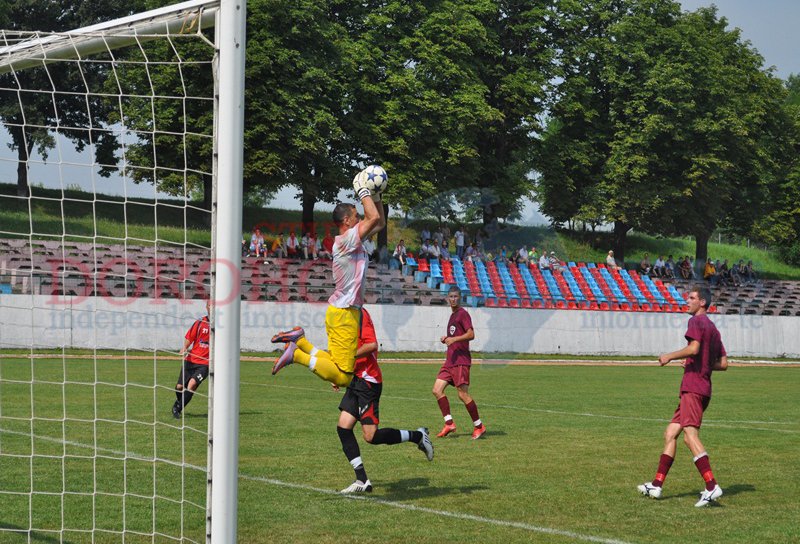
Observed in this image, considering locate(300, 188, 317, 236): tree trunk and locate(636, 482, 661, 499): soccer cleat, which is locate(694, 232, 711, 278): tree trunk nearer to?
locate(300, 188, 317, 236): tree trunk

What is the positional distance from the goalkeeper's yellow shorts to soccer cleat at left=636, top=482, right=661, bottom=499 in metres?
3.26

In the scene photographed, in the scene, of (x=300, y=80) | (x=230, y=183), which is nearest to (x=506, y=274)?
(x=300, y=80)

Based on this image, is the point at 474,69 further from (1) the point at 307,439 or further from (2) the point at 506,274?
(1) the point at 307,439

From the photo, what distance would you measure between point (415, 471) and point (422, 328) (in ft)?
73.4

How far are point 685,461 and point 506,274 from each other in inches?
927

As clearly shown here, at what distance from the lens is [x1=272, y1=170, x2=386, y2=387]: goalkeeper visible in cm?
880

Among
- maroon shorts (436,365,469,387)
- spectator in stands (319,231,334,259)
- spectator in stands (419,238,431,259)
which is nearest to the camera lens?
maroon shorts (436,365,469,387)

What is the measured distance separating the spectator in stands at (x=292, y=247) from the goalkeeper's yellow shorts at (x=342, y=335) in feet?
86.3

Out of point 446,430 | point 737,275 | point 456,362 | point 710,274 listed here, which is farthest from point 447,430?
point 737,275

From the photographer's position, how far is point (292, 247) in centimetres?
3509

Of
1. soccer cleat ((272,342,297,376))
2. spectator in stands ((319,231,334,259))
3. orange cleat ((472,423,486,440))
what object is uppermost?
spectator in stands ((319,231,334,259))

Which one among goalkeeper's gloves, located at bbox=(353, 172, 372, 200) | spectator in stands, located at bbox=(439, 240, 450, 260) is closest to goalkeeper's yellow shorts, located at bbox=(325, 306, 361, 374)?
goalkeeper's gloves, located at bbox=(353, 172, 372, 200)

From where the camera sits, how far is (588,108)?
52000mm

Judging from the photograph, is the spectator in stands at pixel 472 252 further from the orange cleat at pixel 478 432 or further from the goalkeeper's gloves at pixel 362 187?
the goalkeeper's gloves at pixel 362 187
